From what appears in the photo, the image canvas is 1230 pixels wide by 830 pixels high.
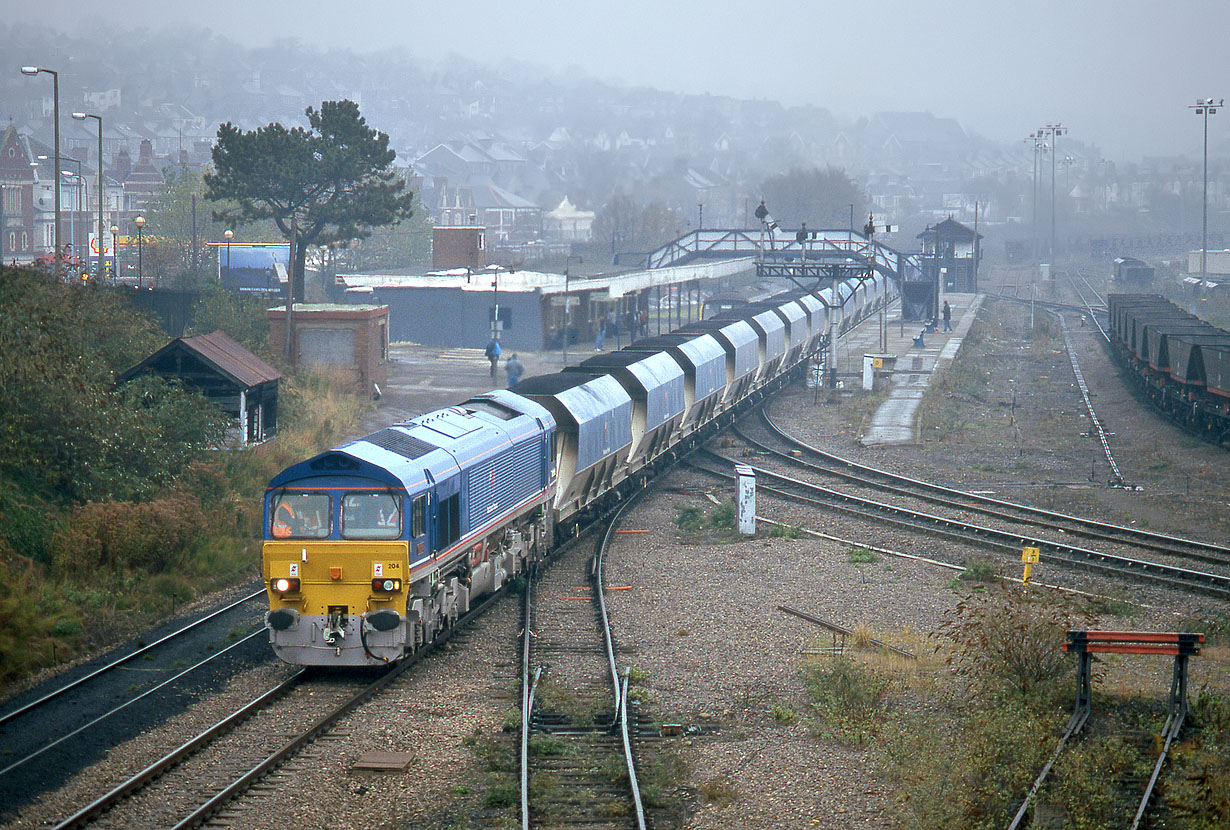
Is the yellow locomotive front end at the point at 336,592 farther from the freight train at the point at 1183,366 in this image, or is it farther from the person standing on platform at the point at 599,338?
the person standing on platform at the point at 599,338

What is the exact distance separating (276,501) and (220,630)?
4.06 metres

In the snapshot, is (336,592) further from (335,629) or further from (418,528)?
(418,528)

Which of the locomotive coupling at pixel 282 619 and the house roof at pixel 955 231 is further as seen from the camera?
the house roof at pixel 955 231

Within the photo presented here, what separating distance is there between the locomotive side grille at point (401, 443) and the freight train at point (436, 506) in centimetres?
4

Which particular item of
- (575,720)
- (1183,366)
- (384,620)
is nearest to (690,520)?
(384,620)

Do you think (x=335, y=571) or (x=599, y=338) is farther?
(x=599, y=338)

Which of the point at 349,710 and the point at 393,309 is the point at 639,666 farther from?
the point at 393,309

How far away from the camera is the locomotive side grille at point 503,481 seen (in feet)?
58.1

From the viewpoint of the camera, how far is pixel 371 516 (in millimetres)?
14953

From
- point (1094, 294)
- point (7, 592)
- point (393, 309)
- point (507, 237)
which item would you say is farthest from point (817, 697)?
point (507, 237)

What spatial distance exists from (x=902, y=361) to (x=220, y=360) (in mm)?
35828

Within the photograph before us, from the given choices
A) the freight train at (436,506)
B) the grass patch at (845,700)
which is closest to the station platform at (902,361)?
the freight train at (436,506)

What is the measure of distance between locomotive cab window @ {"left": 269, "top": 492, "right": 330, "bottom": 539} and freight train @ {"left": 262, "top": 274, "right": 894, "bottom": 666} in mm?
12

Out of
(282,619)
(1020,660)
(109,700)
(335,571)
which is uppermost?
(335,571)
